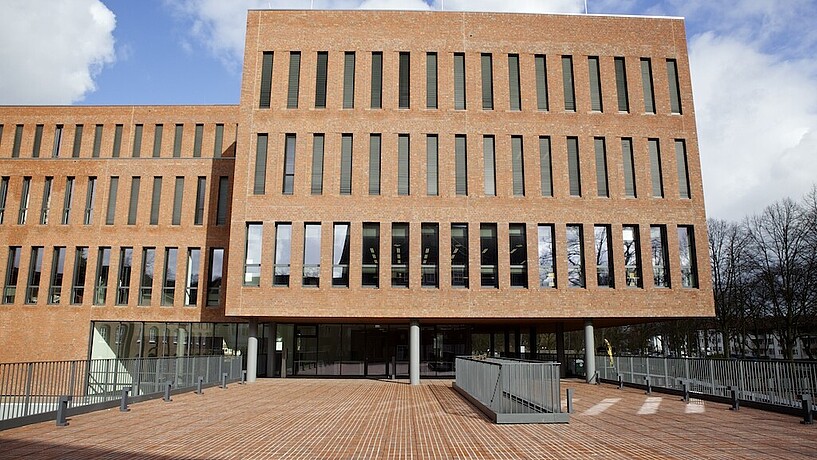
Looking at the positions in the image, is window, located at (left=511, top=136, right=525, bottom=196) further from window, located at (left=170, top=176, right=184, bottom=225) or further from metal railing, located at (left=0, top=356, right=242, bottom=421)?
window, located at (left=170, top=176, right=184, bottom=225)

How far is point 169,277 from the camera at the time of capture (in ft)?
101

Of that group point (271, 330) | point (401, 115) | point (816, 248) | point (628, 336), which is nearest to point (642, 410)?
point (401, 115)

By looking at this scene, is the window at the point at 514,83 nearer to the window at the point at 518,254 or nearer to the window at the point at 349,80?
the window at the point at 518,254

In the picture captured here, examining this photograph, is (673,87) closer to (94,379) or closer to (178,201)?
(178,201)

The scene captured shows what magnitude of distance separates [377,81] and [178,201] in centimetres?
1242

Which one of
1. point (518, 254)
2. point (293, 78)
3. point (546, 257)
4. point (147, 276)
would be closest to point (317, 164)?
point (293, 78)

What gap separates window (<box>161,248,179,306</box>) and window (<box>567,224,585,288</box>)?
19.1 metres

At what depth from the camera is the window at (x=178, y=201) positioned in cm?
3109

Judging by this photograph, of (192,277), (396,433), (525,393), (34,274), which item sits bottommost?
(396,433)

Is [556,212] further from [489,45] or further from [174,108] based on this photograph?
[174,108]

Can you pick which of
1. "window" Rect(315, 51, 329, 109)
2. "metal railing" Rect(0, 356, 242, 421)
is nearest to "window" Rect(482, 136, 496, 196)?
"window" Rect(315, 51, 329, 109)

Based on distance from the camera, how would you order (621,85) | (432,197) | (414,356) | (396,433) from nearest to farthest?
(396,433) → (414,356) → (432,197) → (621,85)

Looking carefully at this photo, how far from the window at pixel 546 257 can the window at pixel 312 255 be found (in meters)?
9.30

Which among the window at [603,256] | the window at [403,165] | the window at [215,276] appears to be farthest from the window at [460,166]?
the window at [215,276]
